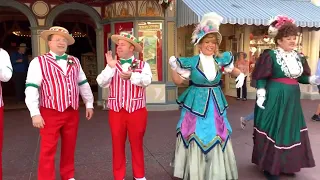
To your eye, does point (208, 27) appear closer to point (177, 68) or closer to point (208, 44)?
point (208, 44)

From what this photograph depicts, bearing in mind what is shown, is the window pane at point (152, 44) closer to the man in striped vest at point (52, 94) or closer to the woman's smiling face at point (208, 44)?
the woman's smiling face at point (208, 44)

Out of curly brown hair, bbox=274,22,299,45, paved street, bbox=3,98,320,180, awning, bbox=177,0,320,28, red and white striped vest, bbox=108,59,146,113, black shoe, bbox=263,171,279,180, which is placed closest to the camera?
red and white striped vest, bbox=108,59,146,113

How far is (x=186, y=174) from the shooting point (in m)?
3.31

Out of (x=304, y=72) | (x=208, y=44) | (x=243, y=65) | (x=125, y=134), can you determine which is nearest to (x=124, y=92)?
(x=125, y=134)

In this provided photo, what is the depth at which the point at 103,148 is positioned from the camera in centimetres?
500

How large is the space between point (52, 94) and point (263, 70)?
2.17m

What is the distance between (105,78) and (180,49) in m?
9.52

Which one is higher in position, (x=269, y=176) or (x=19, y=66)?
(x=19, y=66)

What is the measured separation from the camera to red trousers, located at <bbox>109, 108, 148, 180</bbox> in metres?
3.24

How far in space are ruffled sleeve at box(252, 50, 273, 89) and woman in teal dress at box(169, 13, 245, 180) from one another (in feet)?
1.61

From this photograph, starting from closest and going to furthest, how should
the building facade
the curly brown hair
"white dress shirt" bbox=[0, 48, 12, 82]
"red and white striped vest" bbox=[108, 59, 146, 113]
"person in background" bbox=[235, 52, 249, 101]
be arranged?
"white dress shirt" bbox=[0, 48, 12, 82], "red and white striped vest" bbox=[108, 59, 146, 113], the curly brown hair, the building facade, "person in background" bbox=[235, 52, 249, 101]

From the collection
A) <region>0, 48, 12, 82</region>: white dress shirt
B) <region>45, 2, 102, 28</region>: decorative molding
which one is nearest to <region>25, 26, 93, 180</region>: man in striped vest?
<region>0, 48, 12, 82</region>: white dress shirt

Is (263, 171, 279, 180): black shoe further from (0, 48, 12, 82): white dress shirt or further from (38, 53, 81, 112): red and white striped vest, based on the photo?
(0, 48, 12, 82): white dress shirt

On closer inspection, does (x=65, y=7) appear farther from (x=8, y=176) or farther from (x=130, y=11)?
(x=8, y=176)
